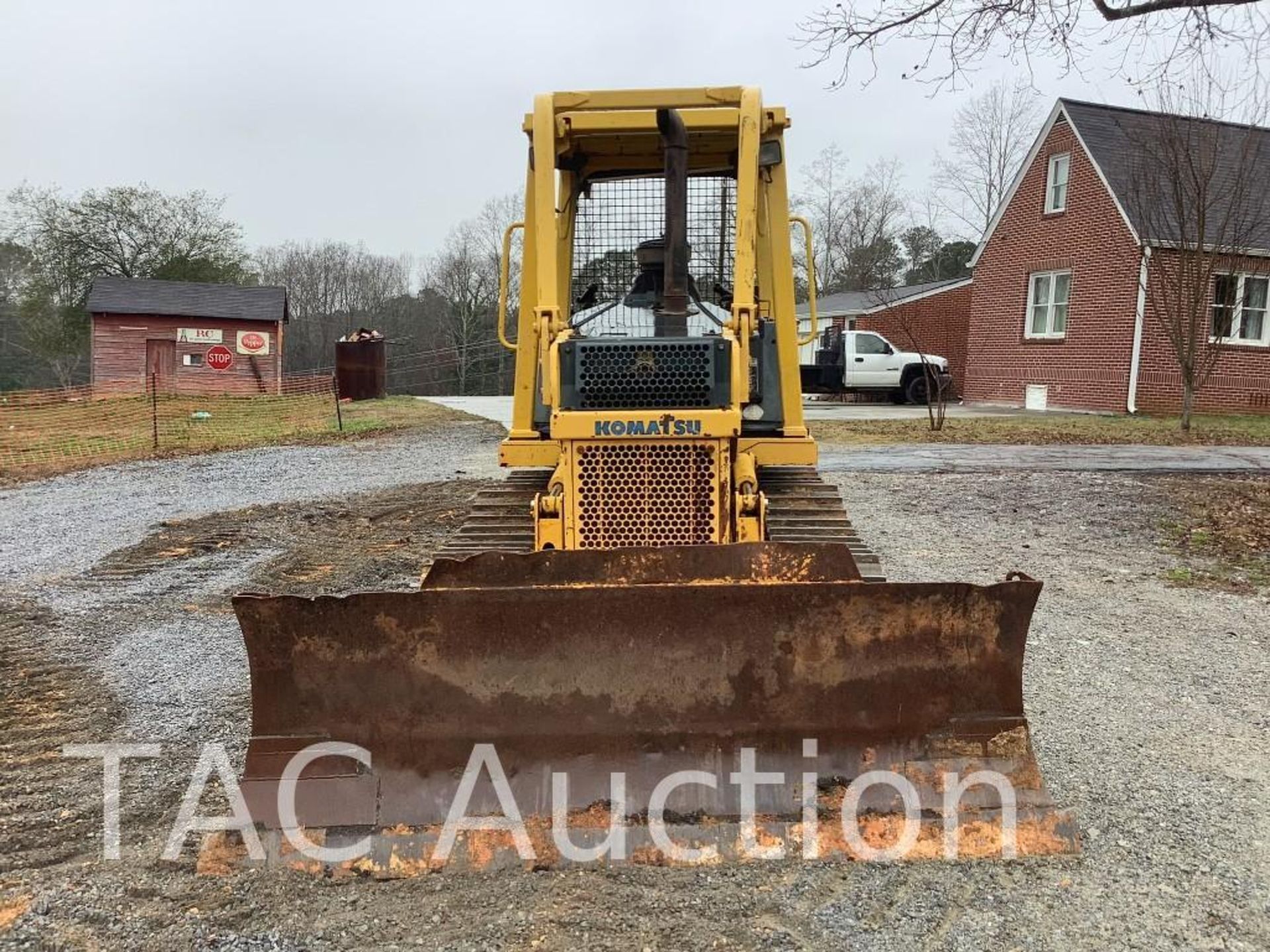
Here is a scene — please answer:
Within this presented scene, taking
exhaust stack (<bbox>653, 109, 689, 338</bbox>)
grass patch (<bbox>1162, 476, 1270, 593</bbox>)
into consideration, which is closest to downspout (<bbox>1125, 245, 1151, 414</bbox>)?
grass patch (<bbox>1162, 476, 1270, 593</bbox>)

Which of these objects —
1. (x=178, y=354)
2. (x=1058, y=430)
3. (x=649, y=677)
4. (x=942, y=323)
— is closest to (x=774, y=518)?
(x=649, y=677)

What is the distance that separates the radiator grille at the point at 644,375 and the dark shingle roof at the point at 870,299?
2456 cm

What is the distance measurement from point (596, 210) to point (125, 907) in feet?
11.9

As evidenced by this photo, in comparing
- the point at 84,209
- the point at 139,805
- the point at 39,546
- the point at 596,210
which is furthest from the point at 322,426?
the point at 84,209

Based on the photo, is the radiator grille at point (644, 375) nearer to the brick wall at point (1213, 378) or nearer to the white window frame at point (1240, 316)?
the white window frame at point (1240, 316)

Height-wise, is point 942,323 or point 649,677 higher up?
point 942,323

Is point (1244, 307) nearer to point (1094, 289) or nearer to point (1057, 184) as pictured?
point (1094, 289)

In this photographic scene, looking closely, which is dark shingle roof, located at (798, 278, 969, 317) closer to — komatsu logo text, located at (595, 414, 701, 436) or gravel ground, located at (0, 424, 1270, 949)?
gravel ground, located at (0, 424, 1270, 949)

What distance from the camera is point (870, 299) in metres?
32.2

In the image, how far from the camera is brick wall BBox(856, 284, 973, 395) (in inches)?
1124

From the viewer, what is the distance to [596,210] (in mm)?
4859

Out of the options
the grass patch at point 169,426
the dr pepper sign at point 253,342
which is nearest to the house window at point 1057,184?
the grass patch at point 169,426

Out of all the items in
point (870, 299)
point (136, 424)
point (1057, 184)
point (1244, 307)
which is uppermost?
point (1057, 184)

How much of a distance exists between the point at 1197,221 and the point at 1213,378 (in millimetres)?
6302
